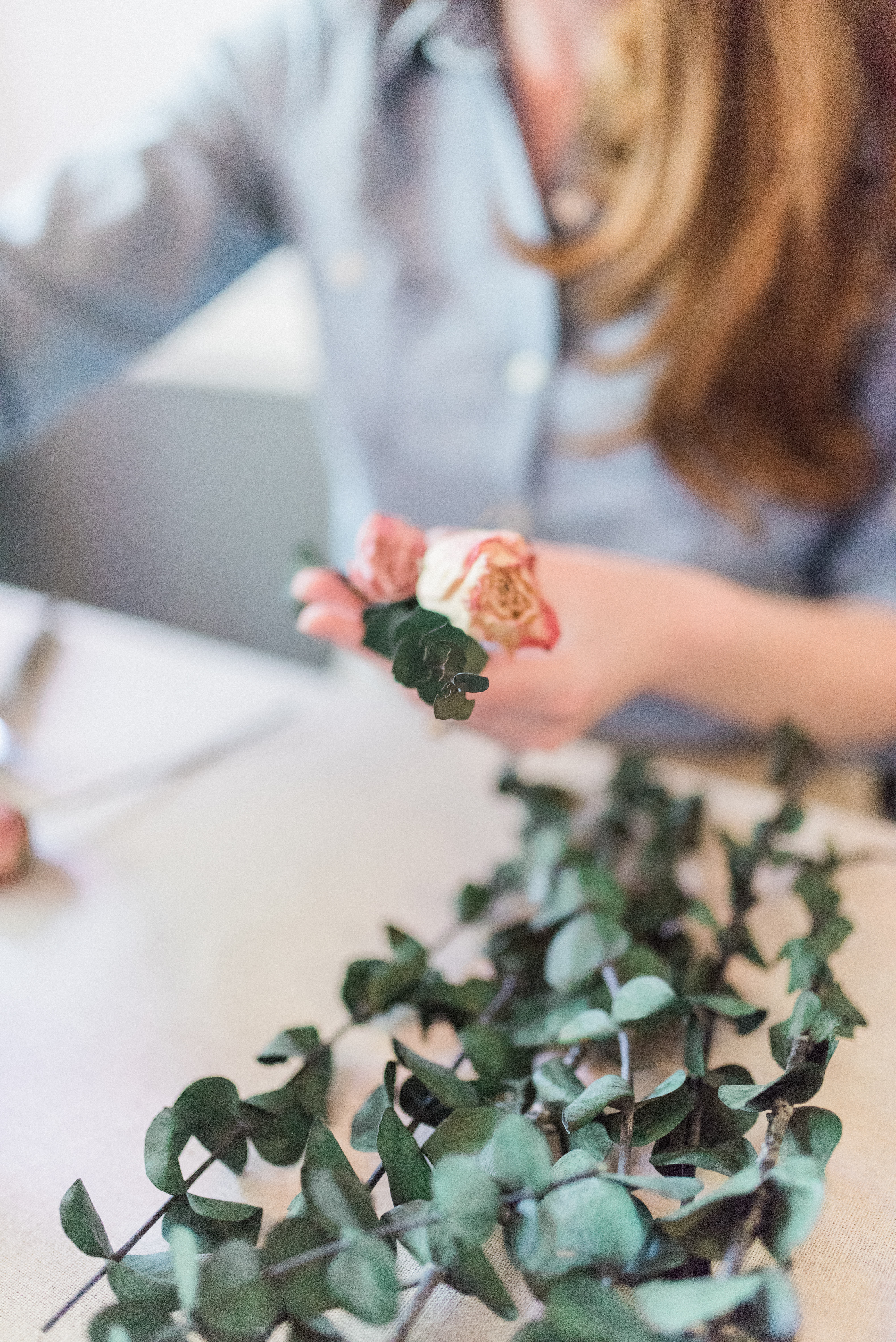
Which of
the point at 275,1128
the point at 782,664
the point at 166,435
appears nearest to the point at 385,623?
the point at 275,1128

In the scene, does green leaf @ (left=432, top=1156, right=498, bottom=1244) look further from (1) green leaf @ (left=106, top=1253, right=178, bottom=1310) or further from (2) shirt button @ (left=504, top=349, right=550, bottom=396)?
(2) shirt button @ (left=504, top=349, right=550, bottom=396)

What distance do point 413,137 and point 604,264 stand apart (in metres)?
0.14

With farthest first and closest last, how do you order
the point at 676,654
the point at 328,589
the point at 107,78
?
the point at 107,78 < the point at 676,654 < the point at 328,589

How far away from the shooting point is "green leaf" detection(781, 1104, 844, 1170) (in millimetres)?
166

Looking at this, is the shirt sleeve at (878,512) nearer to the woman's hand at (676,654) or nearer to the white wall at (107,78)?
the woman's hand at (676,654)

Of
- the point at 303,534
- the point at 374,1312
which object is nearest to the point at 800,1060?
the point at 374,1312

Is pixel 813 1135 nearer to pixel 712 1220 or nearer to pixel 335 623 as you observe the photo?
pixel 712 1220

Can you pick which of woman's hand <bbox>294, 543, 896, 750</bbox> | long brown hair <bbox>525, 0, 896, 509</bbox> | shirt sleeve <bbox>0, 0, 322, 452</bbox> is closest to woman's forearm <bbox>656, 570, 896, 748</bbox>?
woman's hand <bbox>294, 543, 896, 750</bbox>

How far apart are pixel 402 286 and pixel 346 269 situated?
0.12 feet

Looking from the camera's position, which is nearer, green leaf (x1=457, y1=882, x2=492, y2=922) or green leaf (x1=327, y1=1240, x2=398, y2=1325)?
green leaf (x1=327, y1=1240, x2=398, y2=1325)

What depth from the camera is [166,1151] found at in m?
0.19

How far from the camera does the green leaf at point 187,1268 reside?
0.14 m

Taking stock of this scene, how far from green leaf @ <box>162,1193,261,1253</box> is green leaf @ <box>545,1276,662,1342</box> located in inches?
2.7

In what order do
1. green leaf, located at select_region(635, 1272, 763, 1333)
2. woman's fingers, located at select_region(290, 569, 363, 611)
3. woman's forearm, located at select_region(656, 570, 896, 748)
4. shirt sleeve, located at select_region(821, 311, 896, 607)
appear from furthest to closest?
shirt sleeve, located at select_region(821, 311, 896, 607) → woman's forearm, located at select_region(656, 570, 896, 748) → woman's fingers, located at select_region(290, 569, 363, 611) → green leaf, located at select_region(635, 1272, 763, 1333)
